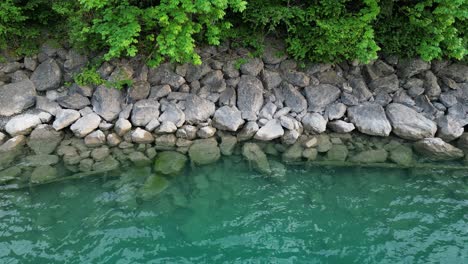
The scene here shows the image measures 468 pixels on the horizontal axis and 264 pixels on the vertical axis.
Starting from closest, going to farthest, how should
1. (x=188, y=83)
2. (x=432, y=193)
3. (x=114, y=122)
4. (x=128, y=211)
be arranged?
(x=128, y=211), (x=432, y=193), (x=114, y=122), (x=188, y=83)

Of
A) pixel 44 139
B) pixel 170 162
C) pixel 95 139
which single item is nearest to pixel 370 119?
pixel 170 162

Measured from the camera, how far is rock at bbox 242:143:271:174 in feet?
29.9

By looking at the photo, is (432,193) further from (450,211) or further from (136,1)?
(136,1)

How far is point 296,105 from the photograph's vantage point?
10531mm

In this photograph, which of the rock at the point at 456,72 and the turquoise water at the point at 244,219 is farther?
the rock at the point at 456,72

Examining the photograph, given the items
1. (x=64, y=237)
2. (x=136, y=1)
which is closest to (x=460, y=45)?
(x=136, y=1)

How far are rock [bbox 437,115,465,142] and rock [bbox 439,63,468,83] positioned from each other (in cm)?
151

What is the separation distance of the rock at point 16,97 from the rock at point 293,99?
6.43m

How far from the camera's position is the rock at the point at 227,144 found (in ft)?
31.4

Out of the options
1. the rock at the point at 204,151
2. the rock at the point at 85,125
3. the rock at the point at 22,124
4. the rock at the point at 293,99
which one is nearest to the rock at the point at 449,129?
the rock at the point at 293,99

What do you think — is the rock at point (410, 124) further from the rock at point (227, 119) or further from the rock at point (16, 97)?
the rock at point (16, 97)

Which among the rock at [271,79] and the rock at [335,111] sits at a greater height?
the rock at [271,79]

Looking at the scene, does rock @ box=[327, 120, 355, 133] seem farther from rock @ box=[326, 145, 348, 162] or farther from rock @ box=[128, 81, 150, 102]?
rock @ box=[128, 81, 150, 102]

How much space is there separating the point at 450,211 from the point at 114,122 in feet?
25.3
